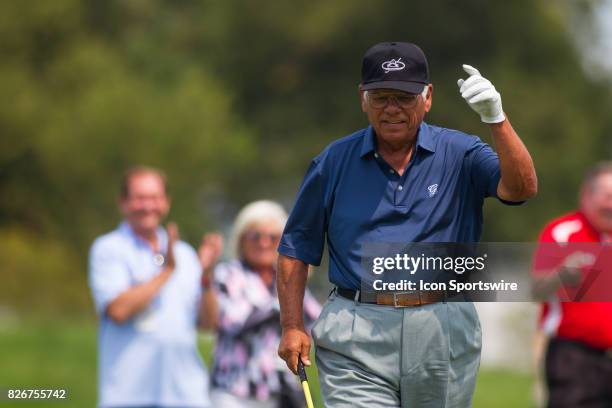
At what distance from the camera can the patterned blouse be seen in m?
8.61

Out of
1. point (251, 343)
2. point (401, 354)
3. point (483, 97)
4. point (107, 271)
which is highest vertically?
point (107, 271)

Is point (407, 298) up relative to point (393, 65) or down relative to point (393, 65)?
down

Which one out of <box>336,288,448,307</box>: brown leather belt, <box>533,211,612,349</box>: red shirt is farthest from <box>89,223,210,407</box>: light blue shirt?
<box>336,288,448,307</box>: brown leather belt

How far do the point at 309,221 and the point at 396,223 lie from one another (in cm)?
43

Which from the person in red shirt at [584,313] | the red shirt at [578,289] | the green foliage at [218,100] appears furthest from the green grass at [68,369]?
the green foliage at [218,100]

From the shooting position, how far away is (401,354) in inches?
227

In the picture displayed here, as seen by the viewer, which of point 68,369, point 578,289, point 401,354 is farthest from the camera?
point 68,369

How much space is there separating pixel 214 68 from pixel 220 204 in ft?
14.2

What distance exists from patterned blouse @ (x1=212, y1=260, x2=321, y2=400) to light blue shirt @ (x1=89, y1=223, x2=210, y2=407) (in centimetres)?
22

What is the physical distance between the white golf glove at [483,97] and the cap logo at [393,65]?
0.37 m

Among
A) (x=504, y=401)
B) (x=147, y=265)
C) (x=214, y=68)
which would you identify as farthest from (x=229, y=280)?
(x=214, y=68)

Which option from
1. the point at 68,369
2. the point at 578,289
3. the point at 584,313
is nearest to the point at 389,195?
the point at 578,289

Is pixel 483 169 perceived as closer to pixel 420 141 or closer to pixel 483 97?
pixel 420 141

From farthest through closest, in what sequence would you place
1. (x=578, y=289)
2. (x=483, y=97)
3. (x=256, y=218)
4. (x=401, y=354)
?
(x=256, y=218)
(x=578, y=289)
(x=401, y=354)
(x=483, y=97)
